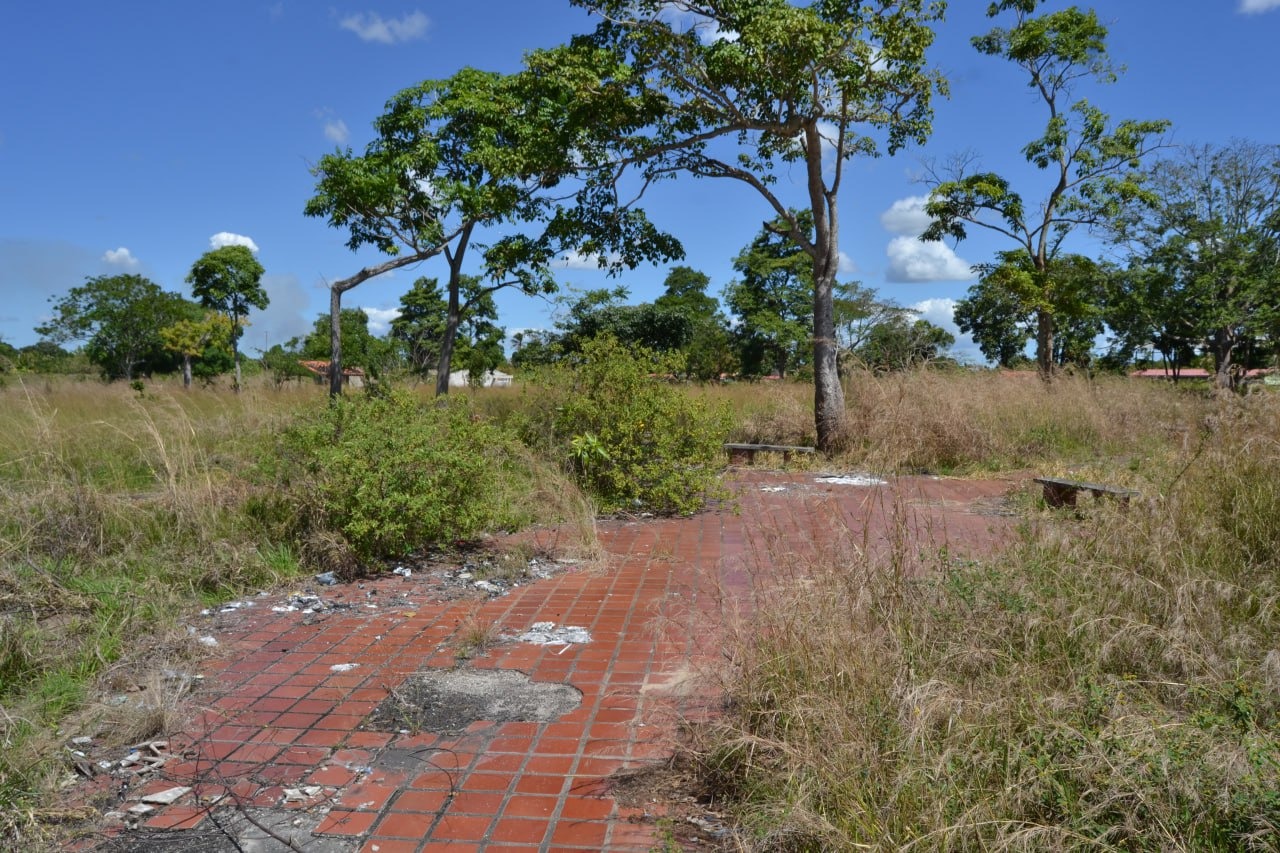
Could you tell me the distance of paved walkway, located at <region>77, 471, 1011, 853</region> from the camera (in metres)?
2.55

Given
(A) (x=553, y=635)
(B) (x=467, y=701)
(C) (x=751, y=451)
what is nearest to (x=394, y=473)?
(A) (x=553, y=635)

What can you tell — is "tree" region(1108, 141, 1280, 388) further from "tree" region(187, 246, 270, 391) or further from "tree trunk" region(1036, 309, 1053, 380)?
"tree" region(187, 246, 270, 391)

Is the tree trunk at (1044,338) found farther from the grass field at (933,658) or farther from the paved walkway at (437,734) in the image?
the paved walkway at (437,734)

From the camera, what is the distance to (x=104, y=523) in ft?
17.7

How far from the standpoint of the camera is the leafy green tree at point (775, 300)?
117 feet

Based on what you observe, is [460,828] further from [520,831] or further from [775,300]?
[775,300]

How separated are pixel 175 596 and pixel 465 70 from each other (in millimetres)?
10369

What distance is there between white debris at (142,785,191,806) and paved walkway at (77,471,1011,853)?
0.03 metres

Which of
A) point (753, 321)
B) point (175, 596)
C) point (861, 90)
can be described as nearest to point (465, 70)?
point (861, 90)

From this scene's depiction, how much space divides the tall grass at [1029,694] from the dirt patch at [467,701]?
82 cm

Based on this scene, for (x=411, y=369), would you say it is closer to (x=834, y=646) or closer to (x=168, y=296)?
(x=834, y=646)

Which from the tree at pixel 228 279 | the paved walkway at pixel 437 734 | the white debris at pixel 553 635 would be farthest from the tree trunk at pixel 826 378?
the tree at pixel 228 279

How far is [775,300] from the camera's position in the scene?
122 feet

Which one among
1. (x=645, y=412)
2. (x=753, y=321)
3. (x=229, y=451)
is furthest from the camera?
(x=753, y=321)
